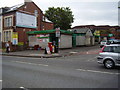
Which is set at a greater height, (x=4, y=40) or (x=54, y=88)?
(x=4, y=40)

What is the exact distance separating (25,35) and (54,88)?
26.6m

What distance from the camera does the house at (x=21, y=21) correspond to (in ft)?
93.9

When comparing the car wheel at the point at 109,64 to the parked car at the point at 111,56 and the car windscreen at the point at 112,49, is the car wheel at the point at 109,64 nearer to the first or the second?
the parked car at the point at 111,56

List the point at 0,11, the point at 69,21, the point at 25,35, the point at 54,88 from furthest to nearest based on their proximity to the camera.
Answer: the point at 69,21 → the point at 0,11 → the point at 25,35 → the point at 54,88

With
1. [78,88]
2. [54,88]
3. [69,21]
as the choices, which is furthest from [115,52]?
[69,21]

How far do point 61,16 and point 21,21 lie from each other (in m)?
22.5

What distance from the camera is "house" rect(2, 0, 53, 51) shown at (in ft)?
93.9

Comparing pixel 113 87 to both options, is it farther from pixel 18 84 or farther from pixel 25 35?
pixel 25 35

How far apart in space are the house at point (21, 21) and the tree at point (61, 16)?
55.3 ft

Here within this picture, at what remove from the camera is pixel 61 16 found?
163ft

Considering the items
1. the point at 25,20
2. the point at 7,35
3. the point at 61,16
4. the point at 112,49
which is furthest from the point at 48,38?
the point at 61,16

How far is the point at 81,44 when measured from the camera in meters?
34.5

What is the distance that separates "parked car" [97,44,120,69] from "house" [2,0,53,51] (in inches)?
780

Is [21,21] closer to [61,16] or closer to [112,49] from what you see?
[61,16]
